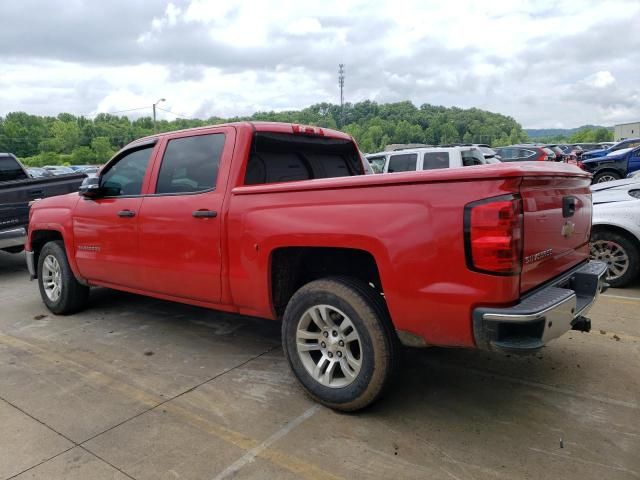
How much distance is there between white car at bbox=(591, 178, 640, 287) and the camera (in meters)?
5.71

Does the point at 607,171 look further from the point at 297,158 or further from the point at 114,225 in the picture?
the point at 114,225

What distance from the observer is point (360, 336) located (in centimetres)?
302

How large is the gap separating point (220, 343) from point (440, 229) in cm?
262

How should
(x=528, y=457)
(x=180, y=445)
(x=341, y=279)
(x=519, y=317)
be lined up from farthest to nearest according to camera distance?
(x=341, y=279)
(x=180, y=445)
(x=528, y=457)
(x=519, y=317)

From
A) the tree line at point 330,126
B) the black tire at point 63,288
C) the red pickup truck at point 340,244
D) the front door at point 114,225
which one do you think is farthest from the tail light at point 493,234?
the tree line at point 330,126

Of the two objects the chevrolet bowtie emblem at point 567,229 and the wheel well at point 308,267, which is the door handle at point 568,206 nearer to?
the chevrolet bowtie emblem at point 567,229

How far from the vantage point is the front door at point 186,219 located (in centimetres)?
377

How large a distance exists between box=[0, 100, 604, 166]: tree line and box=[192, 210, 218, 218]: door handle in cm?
2729

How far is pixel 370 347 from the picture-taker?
2.97m

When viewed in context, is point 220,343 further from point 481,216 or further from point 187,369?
→ point 481,216

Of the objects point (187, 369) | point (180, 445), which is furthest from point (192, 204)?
point (180, 445)

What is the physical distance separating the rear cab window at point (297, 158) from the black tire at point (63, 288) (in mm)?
2692

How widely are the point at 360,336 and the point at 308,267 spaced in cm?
80

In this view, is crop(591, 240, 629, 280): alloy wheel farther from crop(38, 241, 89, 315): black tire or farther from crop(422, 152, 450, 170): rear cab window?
crop(38, 241, 89, 315): black tire
